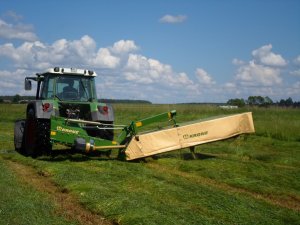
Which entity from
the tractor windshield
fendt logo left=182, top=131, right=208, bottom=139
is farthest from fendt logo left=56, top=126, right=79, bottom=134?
fendt logo left=182, top=131, right=208, bottom=139

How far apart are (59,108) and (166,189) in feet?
16.0

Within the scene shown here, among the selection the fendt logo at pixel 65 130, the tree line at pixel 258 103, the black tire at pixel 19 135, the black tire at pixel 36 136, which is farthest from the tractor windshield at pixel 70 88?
the tree line at pixel 258 103

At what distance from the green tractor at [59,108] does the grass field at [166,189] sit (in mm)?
497

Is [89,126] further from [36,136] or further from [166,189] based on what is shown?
[166,189]

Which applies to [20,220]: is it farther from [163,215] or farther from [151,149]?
[151,149]

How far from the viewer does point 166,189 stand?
7086mm

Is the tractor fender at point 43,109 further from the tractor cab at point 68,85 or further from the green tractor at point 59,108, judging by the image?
the tractor cab at point 68,85

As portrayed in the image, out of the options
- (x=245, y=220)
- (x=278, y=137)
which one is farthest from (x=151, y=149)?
(x=278, y=137)

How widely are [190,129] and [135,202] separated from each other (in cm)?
430

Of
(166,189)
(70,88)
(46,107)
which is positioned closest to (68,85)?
(70,88)

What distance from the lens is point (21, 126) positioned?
12.2 metres

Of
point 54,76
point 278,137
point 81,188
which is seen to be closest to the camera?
point 81,188

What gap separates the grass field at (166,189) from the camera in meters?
5.66

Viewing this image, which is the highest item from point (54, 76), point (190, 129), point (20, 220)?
point (54, 76)
